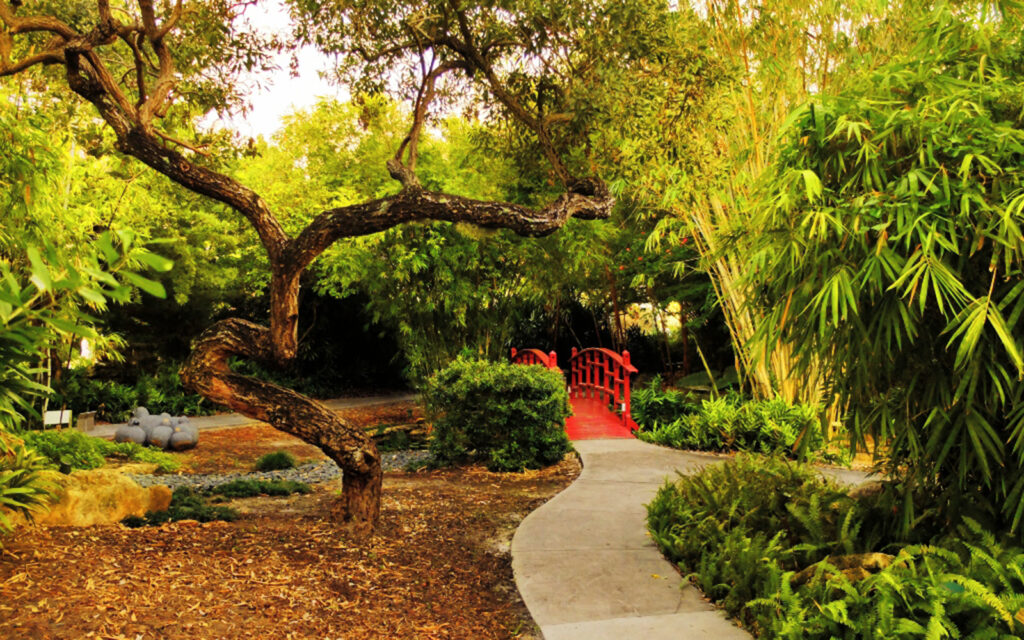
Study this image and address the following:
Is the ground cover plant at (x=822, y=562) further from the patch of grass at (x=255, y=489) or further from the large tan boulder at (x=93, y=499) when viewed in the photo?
the large tan boulder at (x=93, y=499)

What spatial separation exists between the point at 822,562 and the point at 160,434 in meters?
8.75

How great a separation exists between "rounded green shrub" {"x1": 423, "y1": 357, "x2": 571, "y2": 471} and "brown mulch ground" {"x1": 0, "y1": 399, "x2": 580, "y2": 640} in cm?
203

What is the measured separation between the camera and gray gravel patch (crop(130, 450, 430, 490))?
22.9 ft

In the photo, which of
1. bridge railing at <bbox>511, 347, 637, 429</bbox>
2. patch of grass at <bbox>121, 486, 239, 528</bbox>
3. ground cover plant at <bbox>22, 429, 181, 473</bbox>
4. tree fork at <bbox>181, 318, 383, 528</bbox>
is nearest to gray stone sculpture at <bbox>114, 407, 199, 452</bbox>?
ground cover plant at <bbox>22, 429, 181, 473</bbox>

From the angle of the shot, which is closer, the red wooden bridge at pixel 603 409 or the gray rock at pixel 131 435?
the red wooden bridge at pixel 603 409

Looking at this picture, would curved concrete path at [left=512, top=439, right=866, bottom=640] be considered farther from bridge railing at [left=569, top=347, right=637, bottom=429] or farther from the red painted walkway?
bridge railing at [left=569, top=347, right=637, bottom=429]

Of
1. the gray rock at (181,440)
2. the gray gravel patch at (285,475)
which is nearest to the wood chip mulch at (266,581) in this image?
the gray gravel patch at (285,475)

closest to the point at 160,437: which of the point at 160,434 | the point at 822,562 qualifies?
the point at 160,434

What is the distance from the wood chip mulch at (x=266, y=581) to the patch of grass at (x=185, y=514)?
14cm

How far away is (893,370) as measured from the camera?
2.97 metres

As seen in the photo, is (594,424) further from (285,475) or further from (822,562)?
(822,562)

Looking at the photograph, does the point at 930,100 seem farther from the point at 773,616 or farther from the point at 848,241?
the point at 773,616

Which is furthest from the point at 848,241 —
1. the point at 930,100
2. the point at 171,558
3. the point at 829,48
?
the point at 829,48

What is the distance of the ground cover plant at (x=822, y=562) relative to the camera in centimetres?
244
